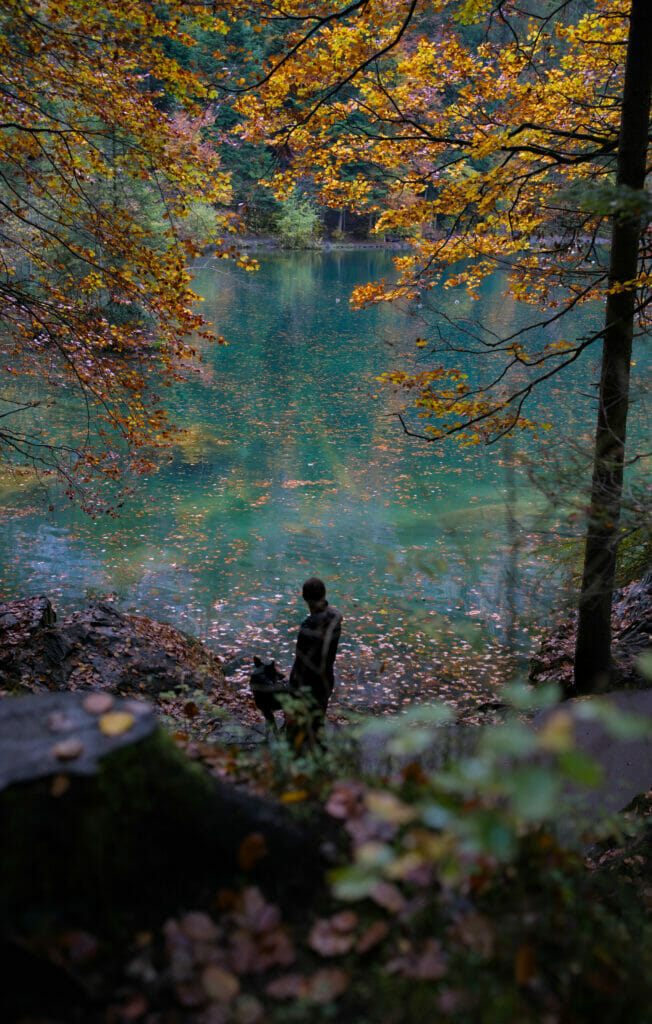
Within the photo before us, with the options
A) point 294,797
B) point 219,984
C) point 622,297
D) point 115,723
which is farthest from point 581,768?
point 622,297

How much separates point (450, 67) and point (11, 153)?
5.57 m

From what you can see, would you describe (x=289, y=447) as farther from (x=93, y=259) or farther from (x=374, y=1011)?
(x=374, y=1011)

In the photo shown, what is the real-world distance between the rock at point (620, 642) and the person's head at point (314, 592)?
3.62m

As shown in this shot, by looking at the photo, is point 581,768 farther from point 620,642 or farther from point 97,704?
point 620,642

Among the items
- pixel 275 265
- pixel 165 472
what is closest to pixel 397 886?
pixel 165 472

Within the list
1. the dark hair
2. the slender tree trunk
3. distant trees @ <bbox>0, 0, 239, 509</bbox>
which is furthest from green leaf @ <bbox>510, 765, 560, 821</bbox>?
distant trees @ <bbox>0, 0, 239, 509</bbox>

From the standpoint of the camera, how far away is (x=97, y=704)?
2393 millimetres

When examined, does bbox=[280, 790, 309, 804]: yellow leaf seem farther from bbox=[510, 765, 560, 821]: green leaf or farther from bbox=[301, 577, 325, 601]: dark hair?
bbox=[301, 577, 325, 601]: dark hair

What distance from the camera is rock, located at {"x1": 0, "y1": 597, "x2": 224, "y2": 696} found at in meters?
6.70

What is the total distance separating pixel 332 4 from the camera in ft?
22.1

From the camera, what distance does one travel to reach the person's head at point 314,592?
5.21 m

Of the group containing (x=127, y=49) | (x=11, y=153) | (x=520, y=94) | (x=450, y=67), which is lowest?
(x=11, y=153)

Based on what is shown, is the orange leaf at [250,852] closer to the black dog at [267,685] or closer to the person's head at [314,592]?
the black dog at [267,685]

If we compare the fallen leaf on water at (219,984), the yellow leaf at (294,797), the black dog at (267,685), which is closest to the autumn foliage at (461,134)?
the black dog at (267,685)
